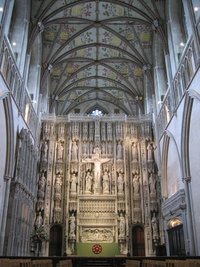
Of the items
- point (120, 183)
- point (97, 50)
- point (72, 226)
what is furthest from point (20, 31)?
point (72, 226)

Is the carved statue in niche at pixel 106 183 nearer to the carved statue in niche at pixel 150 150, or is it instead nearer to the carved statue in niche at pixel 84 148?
the carved statue in niche at pixel 84 148

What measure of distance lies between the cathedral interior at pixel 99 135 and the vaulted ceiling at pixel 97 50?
9 centimetres

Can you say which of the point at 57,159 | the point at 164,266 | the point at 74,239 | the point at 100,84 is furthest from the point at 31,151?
the point at 164,266

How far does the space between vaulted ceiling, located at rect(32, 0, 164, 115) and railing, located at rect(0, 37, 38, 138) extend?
Answer: 4187 mm

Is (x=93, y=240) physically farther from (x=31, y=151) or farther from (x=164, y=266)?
(x=164, y=266)

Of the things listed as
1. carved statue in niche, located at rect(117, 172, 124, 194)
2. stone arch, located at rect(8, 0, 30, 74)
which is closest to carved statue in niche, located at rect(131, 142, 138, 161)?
carved statue in niche, located at rect(117, 172, 124, 194)

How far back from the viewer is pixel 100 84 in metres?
30.7

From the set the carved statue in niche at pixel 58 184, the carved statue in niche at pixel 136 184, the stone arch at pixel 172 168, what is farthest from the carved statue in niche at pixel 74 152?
the stone arch at pixel 172 168

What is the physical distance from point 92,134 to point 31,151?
251 inches

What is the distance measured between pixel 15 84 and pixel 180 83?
9817mm

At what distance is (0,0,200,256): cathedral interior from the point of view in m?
16.6

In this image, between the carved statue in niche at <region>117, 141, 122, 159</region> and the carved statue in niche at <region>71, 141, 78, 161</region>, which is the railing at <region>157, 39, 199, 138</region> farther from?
the carved statue in niche at <region>71, 141, 78, 161</region>

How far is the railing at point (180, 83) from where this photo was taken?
15672 millimetres

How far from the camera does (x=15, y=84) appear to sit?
18.1m
